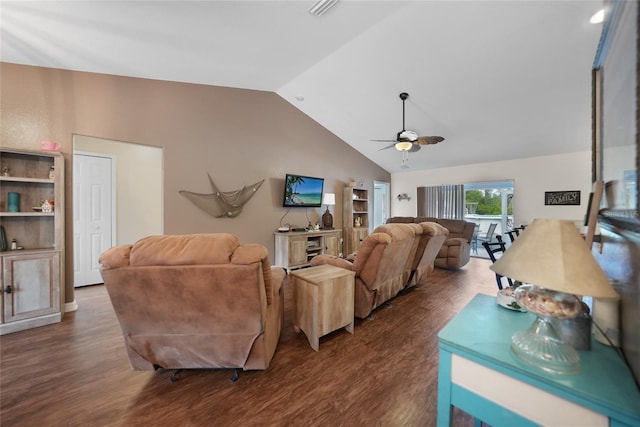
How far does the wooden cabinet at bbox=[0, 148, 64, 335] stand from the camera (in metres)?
→ 2.35

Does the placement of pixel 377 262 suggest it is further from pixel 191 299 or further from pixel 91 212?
pixel 91 212

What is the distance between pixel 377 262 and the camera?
2289 mm

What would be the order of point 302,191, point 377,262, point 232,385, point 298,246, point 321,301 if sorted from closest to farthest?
point 232,385 < point 321,301 < point 377,262 < point 298,246 < point 302,191

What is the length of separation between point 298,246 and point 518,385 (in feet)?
13.3

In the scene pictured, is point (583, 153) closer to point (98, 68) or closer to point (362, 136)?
point (362, 136)

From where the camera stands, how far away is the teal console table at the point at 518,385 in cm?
64

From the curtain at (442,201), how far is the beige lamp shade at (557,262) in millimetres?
6440

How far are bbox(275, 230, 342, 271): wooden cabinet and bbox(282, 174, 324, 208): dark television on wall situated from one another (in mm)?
670

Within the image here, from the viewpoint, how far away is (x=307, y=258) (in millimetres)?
4867

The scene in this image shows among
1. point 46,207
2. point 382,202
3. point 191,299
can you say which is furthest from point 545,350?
point 382,202

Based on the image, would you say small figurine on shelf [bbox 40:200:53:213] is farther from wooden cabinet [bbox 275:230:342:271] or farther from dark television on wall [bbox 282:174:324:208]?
dark television on wall [bbox 282:174:324:208]

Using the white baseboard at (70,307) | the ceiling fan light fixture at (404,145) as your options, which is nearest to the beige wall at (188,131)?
the white baseboard at (70,307)

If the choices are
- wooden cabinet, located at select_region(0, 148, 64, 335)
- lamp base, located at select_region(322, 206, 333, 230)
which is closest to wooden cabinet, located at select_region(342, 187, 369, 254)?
lamp base, located at select_region(322, 206, 333, 230)

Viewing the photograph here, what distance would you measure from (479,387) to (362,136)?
18.1ft
